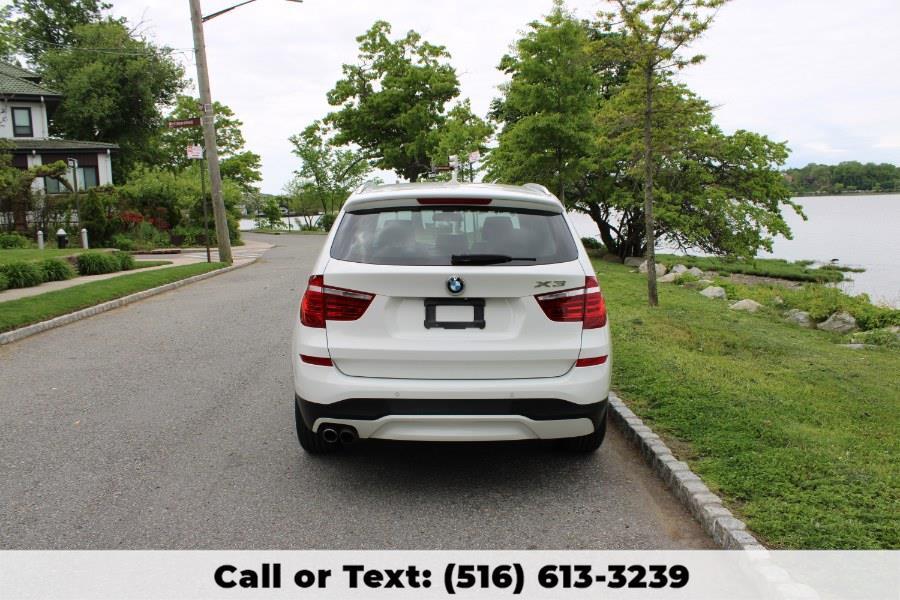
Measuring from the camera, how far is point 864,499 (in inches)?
155

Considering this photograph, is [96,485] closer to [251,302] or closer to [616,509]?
[616,509]

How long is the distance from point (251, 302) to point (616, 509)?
10.3m

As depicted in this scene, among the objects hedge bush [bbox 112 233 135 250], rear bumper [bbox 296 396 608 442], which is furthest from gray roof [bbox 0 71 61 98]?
rear bumper [bbox 296 396 608 442]

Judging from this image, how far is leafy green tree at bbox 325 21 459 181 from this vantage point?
4977 centimetres

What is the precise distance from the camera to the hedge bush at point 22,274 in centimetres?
1457

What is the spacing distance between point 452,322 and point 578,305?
0.75 m

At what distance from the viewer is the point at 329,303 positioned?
4191mm

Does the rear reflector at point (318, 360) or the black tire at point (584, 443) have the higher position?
the rear reflector at point (318, 360)

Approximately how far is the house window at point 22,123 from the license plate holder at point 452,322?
42.1m

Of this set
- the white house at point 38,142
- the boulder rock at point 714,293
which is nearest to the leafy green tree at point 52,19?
the white house at point 38,142

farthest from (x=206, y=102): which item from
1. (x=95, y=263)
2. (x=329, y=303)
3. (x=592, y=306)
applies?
(x=592, y=306)

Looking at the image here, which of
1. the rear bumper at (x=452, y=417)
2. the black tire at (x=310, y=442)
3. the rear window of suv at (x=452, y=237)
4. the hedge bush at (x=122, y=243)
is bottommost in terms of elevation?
the black tire at (x=310, y=442)

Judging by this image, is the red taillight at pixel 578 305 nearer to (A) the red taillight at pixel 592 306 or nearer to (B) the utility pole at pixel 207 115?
(A) the red taillight at pixel 592 306

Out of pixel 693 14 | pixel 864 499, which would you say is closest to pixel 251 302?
pixel 693 14
